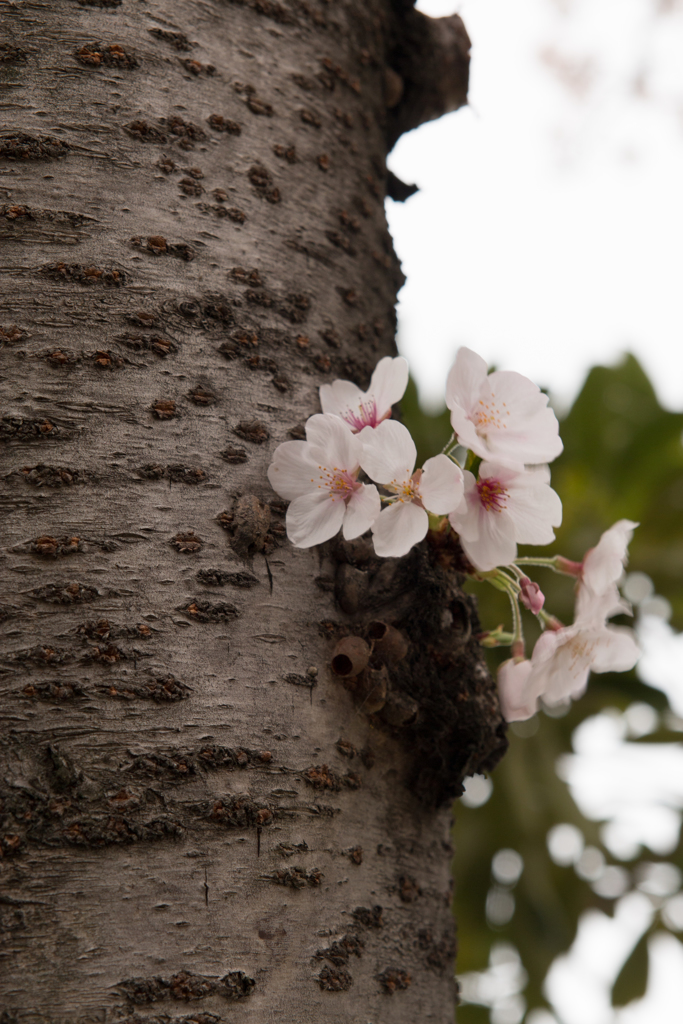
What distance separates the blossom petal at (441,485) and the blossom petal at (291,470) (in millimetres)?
103

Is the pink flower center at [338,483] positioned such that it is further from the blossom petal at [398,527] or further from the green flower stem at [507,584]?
the green flower stem at [507,584]

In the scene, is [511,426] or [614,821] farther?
[614,821]

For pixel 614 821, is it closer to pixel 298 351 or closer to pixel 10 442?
pixel 298 351

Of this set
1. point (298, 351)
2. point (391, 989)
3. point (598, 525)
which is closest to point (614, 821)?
point (598, 525)

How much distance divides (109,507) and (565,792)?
187 centimetres

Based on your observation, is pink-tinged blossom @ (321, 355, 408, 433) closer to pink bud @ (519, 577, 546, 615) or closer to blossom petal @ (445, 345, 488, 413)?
blossom petal @ (445, 345, 488, 413)

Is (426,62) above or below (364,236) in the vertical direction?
above

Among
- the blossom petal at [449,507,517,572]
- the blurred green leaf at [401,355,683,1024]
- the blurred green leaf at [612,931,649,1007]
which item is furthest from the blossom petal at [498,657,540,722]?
the blurred green leaf at [612,931,649,1007]

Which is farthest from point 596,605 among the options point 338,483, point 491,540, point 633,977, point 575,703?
point 633,977

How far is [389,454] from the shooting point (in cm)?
60

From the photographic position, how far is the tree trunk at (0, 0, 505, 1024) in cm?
51

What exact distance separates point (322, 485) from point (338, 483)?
1 cm

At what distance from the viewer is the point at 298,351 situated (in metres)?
0.72

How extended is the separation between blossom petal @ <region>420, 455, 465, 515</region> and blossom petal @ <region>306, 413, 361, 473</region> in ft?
0.21
